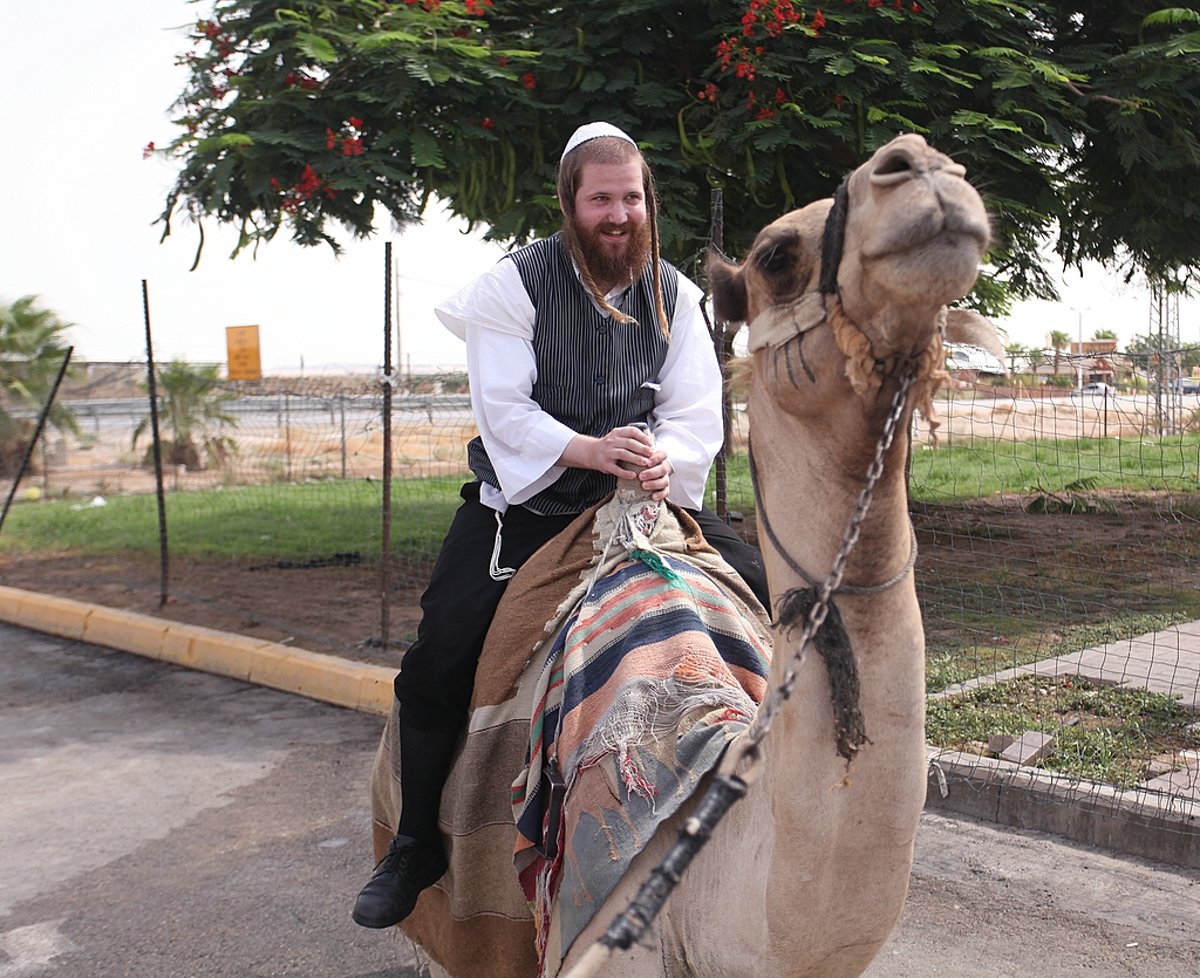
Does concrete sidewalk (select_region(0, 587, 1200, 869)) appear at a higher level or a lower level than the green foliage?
lower

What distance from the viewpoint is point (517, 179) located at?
28.5ft

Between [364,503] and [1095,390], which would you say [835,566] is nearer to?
[1095,390]

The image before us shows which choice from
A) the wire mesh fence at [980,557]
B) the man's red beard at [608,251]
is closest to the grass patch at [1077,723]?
the wire mesh fence at [980,557]

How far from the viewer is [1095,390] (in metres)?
6.89

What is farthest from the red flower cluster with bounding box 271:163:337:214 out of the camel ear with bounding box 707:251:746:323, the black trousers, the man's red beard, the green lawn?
the camel ear with bounding box 707:251:746:323

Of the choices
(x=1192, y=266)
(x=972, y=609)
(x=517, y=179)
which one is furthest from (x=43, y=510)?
(x=1192, y=266)

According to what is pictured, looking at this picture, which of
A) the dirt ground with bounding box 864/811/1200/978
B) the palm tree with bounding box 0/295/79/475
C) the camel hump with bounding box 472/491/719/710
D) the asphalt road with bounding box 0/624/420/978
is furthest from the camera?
the palm tree with bounding box 0/295/79/475

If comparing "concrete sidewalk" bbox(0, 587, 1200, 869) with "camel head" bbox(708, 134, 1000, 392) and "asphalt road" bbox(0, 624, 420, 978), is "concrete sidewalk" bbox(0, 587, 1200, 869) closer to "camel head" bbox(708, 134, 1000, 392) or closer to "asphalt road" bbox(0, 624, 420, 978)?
"asphalt road" bbox(0, 624, 420, 978)

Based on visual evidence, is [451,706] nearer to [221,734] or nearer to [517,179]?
[221,734]

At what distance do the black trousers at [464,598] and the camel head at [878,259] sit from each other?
1.44 meters

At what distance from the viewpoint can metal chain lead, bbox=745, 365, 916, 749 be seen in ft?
5.45

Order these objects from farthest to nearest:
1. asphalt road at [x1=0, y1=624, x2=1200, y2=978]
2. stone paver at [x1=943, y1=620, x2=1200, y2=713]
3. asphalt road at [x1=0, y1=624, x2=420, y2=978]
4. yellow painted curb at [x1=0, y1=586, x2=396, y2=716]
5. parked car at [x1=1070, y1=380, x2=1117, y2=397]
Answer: yellow painted curb at [x1=0, y1=586, x2=396, y2=716]
parked car at [x1=1070, y1=380, x2=1117, y2=397]
stone paver at [x1=943, y1=620, x2=1200, y2=713]
asphalt road at [x1=0, y1=624, x2=420, y2=978]
asphalt road at [x1=0, y1=624, x2=1200, y2=978]

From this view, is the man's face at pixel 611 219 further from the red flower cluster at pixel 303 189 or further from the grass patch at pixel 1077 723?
the red flower cluster at pixel 303 189

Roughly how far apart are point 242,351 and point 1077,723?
29.8 feet
